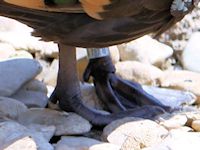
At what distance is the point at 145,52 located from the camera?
8.83 feet

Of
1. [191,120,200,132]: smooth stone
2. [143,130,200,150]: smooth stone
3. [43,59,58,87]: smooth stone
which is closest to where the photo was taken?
[143,130,200,150]: smooth stone

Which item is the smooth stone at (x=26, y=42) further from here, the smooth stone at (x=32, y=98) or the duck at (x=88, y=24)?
the duck at (x=88, y=24)

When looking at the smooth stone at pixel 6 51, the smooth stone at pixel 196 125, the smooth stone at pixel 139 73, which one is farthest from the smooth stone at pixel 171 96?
the smooth stone at pixel 6 51

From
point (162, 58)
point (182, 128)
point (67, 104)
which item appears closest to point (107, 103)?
point (67, 104)

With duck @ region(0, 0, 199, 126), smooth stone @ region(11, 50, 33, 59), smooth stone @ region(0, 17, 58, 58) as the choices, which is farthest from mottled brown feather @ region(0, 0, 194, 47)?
smooth stone @ region(0, 17, 58, 58)

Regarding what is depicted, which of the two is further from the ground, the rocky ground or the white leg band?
the white leg band

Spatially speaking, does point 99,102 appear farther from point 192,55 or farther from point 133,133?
point 192,55

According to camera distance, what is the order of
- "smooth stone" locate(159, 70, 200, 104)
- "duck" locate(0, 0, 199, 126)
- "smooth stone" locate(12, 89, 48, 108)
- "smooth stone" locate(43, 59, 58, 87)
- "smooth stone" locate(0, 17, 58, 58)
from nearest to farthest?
"duck" locate(0, 0, 199, 126), "smooth stone" locate(12, 89, 48, 108), "smooth stone" locate(159, 70, 200, 104), "smooth stone" locate(43, 59, 58, 87), "smooth stone" locate(0, 17, 58, 58)

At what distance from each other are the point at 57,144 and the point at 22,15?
1.07 feet

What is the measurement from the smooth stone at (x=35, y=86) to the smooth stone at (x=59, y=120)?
208 mm

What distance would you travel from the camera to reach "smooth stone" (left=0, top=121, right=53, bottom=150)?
175 cm

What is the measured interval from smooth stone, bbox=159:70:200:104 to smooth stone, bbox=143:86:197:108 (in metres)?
0.04

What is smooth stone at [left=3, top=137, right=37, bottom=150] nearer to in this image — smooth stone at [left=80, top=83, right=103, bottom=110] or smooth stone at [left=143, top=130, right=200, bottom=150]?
smooth stone at [left=143, top=130, right=200, bottom=150]

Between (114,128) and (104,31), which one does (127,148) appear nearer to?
(114,128)
